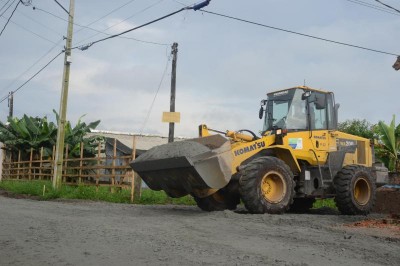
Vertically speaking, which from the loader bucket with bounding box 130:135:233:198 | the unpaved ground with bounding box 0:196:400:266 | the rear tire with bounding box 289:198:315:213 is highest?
the loader bucket with bounding box 130:135:233:198

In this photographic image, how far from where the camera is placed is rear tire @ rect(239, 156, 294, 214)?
10.4 m

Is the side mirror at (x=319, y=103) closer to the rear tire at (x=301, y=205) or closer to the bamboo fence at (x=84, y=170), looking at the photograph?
the rear tire at (x=301, y=205)

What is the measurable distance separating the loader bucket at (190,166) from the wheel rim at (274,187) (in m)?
1.01

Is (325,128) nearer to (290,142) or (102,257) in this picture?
(290,142)

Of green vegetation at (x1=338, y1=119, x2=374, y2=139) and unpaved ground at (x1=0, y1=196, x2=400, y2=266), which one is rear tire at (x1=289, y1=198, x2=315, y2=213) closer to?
unpaved ground at (x1=0, y1=196, x2=400, y2=266)

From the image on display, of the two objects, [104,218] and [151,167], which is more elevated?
[151,167]

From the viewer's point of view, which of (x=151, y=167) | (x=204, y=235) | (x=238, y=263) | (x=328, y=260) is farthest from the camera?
(x=151, y=167)

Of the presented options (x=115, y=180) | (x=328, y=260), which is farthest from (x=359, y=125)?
(x=328, y=260)

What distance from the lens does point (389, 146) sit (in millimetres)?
20219

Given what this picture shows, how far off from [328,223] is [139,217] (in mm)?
3887

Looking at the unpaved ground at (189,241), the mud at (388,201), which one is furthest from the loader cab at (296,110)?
the mud at (388,201)

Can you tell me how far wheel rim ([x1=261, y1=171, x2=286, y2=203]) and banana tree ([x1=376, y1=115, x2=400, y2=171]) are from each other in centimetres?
1012

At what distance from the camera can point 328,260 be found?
6.17 meters

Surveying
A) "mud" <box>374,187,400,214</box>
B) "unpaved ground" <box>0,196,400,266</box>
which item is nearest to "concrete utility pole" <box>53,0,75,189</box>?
"unpaved ground" <box>0,196,400,266</box>
